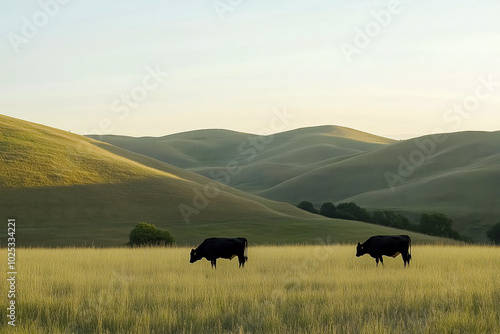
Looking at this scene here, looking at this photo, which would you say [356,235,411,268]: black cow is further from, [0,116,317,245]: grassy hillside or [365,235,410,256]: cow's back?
[0,116,317,245]: grassy hillside

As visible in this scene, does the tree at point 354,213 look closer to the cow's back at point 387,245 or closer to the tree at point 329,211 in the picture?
the tree at point 329,211

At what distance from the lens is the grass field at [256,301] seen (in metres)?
11.2

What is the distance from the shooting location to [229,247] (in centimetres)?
2317

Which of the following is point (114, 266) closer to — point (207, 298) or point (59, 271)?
point (59, 271)

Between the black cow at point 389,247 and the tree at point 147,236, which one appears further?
the tree at point 147,236

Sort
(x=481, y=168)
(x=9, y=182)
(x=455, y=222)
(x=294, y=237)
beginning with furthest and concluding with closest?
(x=481, y=168)
(x=455, y=222)
(x=9, y=182)
(x=294, y=237)

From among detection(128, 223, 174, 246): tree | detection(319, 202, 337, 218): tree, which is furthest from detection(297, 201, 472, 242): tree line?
detection(128, 223, 174, 246): tree

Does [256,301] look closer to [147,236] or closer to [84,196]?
[147,236]

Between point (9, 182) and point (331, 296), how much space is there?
77906mm

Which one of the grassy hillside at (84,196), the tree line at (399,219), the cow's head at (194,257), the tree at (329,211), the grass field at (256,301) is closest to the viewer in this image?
the grass field at (256,301)

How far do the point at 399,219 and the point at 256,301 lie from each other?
289ft

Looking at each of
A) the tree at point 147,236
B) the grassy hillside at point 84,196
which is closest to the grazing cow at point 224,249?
the tree at point 147,236

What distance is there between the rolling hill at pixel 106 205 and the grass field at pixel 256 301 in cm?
4315

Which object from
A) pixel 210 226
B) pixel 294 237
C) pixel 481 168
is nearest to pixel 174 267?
pixel 294 237
